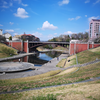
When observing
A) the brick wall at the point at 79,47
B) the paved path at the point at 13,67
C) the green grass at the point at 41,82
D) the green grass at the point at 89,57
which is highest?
the brick wall at the point at 79,47

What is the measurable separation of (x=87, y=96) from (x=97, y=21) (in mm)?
119974

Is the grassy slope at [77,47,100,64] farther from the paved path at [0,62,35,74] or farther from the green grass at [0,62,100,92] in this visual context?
the green grass at [0,62,100,92]

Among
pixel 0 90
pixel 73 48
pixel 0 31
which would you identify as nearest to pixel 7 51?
pixel 73 48

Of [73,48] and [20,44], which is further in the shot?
[20,44]

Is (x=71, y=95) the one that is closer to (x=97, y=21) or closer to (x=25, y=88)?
(x=25, y=88)

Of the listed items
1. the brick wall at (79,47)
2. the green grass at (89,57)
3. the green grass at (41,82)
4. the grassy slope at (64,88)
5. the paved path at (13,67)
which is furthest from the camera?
the brick wall at (79,47)

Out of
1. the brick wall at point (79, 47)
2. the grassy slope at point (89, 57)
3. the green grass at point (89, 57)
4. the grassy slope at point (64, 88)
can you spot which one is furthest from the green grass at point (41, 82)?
the brick wall at point (79, 47)

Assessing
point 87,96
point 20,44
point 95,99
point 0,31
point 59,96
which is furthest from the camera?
point 0,31

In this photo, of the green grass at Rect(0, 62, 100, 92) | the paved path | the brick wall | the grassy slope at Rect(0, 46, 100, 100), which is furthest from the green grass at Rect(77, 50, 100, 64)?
the grassy slope at Rect(0, 46, 100, 100)

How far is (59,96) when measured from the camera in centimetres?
852

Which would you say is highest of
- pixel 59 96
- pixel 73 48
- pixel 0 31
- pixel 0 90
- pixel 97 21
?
pixel 97 21

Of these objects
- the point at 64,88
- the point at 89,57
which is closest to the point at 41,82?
the point at 64,88

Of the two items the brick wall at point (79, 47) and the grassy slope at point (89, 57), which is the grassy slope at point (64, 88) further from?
the brick wall at point (79, 47)

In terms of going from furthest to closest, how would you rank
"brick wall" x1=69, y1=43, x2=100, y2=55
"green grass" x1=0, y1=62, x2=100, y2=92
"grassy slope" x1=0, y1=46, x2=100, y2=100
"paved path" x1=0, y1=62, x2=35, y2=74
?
"brick wall" x1=69, y1=43, x2=100, y2=55, "paved path" x1=0, y1=62, x2=35, y2=74, "green grass" x1=0, y1=62, x2=100, y2=92, "grassy slope" x1=0, y1=46, x2=100, y2=100
